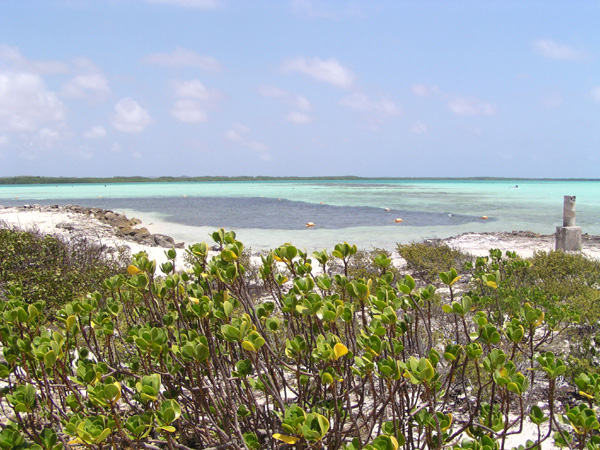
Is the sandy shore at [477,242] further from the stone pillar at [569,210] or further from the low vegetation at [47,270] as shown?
the low vegetation at [47,270]

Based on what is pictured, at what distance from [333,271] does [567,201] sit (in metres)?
6.41

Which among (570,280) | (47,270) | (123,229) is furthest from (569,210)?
(123,229)

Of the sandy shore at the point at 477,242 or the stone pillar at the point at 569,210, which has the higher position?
the stone pillar at the point at 569,210

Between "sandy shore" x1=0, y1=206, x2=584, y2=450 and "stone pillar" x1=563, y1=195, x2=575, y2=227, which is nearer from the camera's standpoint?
"stone pillar" x1=563, y1=195, x2=575, y2=227

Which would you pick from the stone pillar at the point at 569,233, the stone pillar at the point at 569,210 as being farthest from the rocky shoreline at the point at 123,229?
the stone pillar at the point at 569,210

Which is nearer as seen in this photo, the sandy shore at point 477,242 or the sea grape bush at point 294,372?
the sea grape bush at point 294,372

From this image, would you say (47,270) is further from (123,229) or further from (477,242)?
(477,242)

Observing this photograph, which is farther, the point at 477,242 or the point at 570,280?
the point at 477,242

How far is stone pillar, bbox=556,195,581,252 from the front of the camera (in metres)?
10.2

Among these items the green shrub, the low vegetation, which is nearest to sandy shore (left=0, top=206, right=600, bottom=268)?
the low vegetation

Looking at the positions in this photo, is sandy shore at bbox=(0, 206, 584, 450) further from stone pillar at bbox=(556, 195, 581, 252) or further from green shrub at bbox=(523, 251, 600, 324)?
green shrub at bbox=(523, 251, 600, 324)

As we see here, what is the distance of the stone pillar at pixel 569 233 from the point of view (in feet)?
33.4

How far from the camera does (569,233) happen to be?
33.6 feet

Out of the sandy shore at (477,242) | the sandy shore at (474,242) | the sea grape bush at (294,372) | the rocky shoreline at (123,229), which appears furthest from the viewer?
the rocky shoreline at (123,229)
